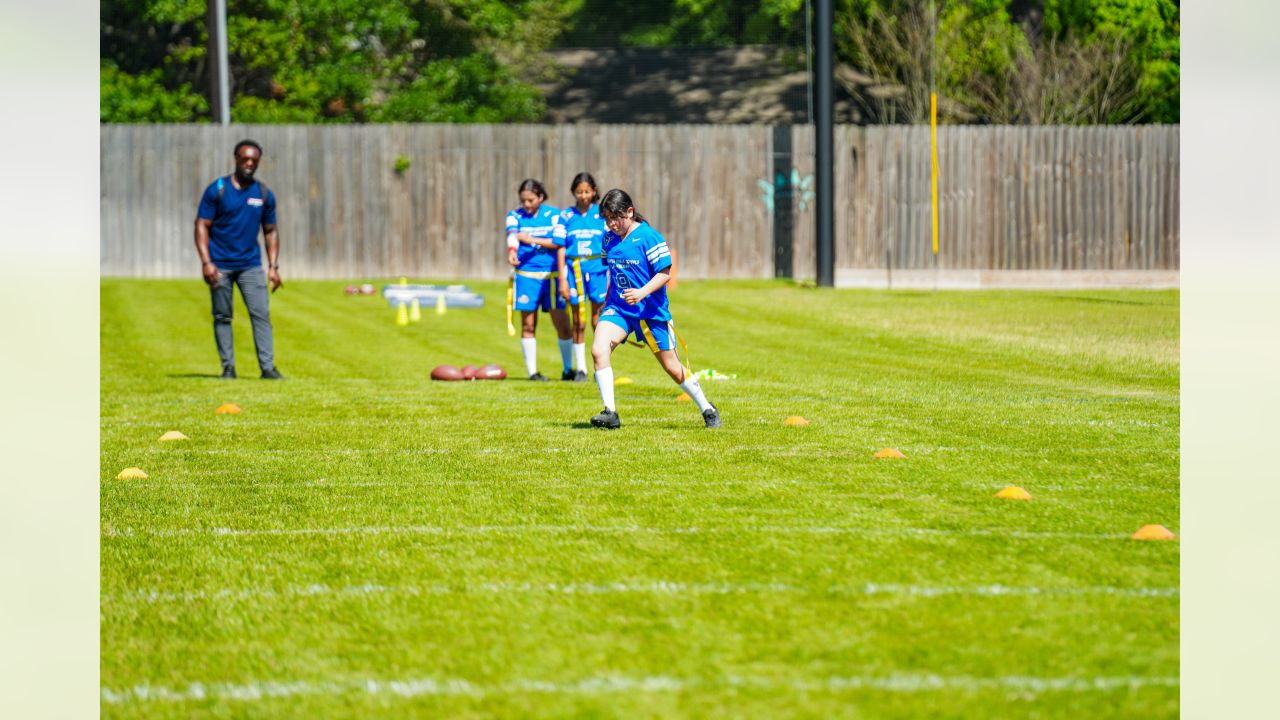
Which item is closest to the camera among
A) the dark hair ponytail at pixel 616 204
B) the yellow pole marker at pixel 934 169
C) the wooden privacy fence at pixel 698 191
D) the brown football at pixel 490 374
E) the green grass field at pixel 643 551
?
the green grass field at pixel 643 551

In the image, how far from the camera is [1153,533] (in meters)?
7.59

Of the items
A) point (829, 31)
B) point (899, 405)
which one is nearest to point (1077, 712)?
point (899, 405)

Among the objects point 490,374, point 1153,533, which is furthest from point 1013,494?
point 490,374

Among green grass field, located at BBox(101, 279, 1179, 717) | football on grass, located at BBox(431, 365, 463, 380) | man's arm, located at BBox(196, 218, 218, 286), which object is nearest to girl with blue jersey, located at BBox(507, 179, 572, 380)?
football on grass, located at BBox(431, 365, 463, 380)

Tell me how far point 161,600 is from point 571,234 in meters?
9.44

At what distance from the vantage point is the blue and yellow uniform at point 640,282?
37.9 ft

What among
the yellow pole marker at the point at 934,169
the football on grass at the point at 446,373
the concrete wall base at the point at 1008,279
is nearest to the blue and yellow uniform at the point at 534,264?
the football on grass at the point at 446,373

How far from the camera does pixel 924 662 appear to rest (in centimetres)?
554

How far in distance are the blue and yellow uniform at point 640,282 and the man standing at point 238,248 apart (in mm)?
5038

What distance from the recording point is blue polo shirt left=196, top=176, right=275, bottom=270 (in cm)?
1591

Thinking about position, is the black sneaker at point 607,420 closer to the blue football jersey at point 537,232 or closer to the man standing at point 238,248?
the blue football jersey at point 537,232

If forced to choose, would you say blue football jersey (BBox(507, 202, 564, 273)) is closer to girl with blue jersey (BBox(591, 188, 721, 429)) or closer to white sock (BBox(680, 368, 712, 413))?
girl with blue jersey (BBox(591, 188, 721, 429))

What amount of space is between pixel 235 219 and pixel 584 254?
335 cm
